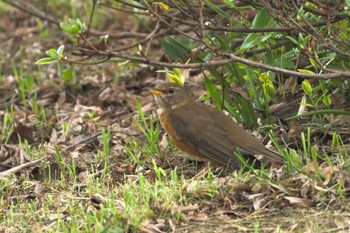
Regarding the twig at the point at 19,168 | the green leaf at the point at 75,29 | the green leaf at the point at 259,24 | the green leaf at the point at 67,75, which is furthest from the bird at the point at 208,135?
the green leaf at the point at 67,75

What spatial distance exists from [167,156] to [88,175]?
0.76m

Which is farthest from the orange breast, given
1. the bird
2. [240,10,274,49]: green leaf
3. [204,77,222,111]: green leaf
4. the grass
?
[240,10,274,49]: green leaf

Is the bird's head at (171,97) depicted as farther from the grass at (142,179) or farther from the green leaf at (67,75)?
the green leaf at (67,75)

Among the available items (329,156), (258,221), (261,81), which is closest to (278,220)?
(258,221)

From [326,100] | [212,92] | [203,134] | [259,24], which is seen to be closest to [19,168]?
[203,134]

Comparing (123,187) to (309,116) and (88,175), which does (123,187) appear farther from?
(309,116)

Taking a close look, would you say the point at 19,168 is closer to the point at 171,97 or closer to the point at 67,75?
the point at 171,97

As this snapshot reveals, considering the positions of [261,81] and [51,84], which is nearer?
[261,81]

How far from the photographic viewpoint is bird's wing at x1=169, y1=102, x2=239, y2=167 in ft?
21.8

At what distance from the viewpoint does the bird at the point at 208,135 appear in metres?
6.57

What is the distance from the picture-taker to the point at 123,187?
244 inches

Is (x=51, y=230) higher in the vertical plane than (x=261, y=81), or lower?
lower

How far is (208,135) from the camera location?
22.5 feet

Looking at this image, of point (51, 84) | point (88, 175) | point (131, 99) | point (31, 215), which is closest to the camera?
point (31, 215)
